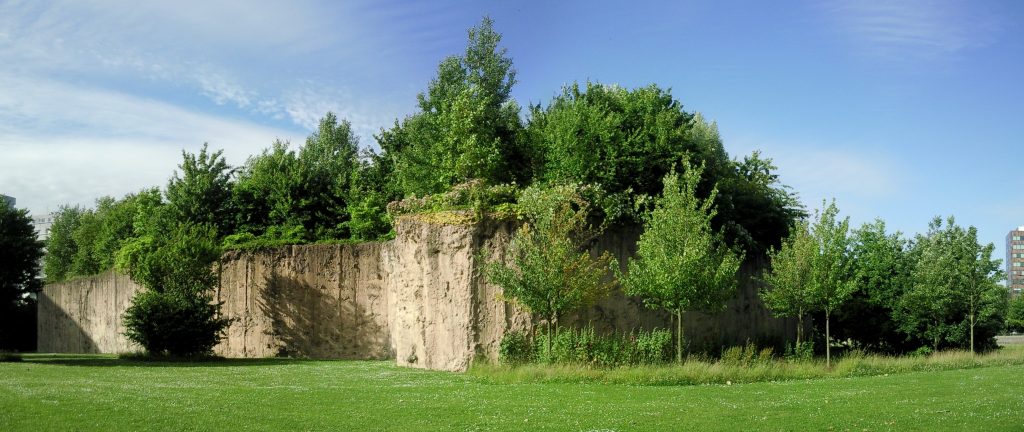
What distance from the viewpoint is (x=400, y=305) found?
27.6 meters

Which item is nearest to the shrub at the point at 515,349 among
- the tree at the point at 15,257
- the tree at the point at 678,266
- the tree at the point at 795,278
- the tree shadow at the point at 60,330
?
the tree at the point at 678,266

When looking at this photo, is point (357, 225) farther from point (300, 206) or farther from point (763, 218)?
point (763, 218)

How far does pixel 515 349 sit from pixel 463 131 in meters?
17.3

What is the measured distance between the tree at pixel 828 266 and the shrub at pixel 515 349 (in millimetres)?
9316

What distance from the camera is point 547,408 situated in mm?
14812

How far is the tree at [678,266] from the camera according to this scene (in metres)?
23.4

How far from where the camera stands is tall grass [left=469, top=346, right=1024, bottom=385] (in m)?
20.5

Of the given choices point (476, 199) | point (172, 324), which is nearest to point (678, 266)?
point (476, 199)

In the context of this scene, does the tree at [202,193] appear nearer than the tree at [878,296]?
No

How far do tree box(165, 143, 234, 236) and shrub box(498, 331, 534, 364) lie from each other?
81.1 ft

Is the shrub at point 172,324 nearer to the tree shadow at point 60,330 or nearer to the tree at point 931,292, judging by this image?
the tree shadow at point 60,330

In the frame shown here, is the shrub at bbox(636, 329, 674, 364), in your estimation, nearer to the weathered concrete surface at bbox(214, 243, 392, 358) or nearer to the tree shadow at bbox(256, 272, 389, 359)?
the weathered concrete surface at bbox(214, 243, 392, 358)

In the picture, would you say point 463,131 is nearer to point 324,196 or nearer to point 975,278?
point 324,196

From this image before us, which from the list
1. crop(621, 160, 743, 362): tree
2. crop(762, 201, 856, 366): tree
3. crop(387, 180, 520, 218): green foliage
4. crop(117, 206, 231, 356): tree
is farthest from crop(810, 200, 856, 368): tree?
crop(117, 206, 231, 356): tree
